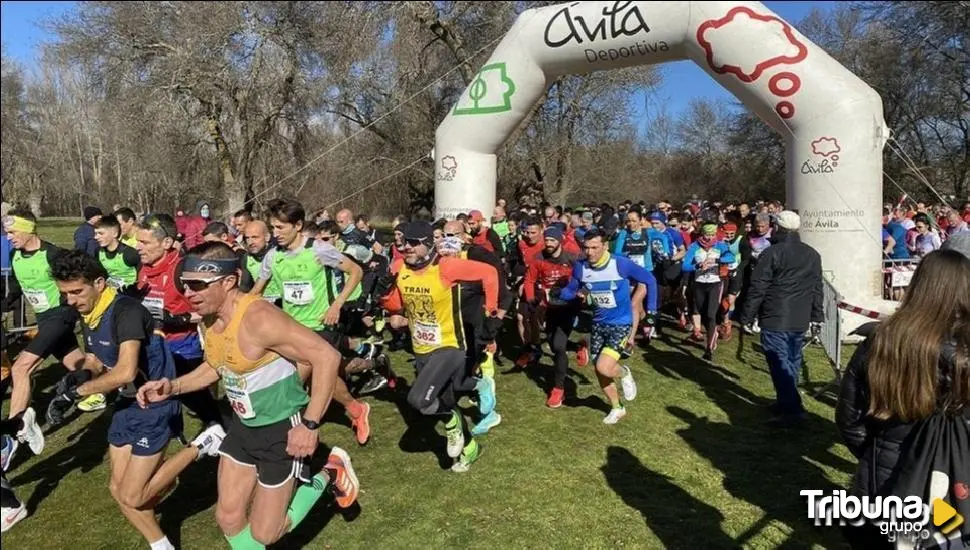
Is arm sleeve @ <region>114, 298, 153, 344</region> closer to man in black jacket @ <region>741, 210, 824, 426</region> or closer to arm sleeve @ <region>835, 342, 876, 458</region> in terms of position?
arm sleeve @ <region>835, 342, 876, 458</region>

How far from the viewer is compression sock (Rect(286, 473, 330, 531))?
336 cm

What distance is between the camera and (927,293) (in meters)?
2.36

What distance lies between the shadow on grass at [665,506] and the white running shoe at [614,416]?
707mm

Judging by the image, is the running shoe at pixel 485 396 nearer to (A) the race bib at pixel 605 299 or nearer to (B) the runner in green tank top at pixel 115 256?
(A) the race bib at pixel 605 299

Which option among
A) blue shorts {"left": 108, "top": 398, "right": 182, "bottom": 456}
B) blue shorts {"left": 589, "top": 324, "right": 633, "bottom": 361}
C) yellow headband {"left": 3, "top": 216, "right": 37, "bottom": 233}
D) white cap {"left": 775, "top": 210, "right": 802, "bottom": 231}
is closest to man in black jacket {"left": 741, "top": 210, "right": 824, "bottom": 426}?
white cap {"left": 775, "top": 210, "right": 802, "bottom": 231}

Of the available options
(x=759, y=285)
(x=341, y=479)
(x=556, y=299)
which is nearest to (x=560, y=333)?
(x=556, y=299)

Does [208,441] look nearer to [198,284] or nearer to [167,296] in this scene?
[198,284]

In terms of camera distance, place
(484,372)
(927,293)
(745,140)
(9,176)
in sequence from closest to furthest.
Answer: (927,293) < (484,372) < (745,140) < (9,176)

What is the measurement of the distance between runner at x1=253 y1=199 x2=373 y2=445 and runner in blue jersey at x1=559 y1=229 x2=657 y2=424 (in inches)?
84.3

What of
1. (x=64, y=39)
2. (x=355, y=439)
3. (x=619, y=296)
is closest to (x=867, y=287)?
(x=619, y=296)

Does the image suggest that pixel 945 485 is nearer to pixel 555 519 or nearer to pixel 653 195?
pixel 555 519

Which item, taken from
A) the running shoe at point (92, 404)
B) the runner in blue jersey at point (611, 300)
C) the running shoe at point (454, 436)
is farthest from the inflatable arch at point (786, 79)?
the running shoe at point (92, 404)

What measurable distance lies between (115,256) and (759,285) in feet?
20.8

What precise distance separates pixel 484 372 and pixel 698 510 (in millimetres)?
2582
